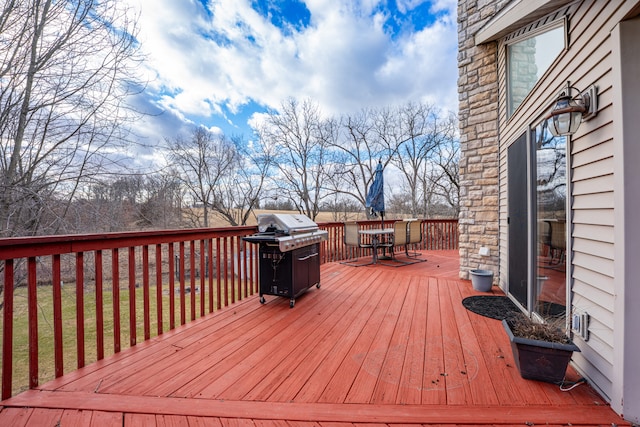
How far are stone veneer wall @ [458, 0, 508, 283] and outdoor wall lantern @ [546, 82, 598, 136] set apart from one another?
7.72 ft

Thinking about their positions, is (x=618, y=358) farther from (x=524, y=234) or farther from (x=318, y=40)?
(x=318, y=40)

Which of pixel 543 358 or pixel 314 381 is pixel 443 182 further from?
pixel 314 381

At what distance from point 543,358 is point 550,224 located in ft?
4.10

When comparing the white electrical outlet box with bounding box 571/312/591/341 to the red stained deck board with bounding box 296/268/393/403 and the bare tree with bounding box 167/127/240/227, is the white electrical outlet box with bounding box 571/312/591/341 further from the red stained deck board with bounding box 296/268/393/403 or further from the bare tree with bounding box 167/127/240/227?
the bare tree with bounding box 167/127/240/227

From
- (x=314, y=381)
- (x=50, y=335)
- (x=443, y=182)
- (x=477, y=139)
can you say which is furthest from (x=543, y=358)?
(x=443, y=182)

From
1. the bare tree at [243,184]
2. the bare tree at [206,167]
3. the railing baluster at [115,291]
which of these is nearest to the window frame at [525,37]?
the railing baluster at [115,291]

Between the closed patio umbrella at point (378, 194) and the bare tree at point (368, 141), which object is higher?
the bare tree at point (368, 141)

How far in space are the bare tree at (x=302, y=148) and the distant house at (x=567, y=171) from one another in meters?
11.0

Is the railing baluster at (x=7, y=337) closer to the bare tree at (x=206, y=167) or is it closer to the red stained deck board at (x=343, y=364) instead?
the red stained deck board at (x=343, y=364)

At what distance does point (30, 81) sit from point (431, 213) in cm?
1514

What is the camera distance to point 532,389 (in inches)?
70.9

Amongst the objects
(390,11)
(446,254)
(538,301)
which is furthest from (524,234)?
(390,11)

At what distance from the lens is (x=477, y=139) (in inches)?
172

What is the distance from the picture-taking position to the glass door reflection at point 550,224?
2270 mm
